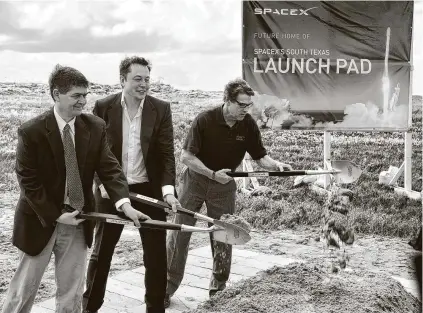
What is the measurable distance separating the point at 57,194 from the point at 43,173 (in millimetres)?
114

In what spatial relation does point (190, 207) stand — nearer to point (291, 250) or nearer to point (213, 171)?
point (213, 171)

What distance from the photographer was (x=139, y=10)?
5195mm

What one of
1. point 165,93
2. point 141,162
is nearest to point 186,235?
point 141,162

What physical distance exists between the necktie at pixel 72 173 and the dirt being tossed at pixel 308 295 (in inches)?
38.3

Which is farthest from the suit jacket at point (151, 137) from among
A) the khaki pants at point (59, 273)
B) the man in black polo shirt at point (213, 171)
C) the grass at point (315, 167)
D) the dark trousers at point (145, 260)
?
the grass at point (315, 167)

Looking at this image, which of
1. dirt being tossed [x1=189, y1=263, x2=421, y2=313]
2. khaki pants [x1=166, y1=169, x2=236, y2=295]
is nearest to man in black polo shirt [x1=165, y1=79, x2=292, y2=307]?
khaki pants [x1=166, y1=169, x2=236, y2=295]

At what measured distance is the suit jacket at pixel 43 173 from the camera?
2531mm

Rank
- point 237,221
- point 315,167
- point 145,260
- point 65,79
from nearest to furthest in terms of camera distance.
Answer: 1. point 65,79
2. point 145,260
3. point 237,221
4. point 315,167

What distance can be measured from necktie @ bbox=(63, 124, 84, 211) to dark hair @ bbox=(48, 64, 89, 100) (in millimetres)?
180

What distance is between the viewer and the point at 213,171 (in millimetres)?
3631

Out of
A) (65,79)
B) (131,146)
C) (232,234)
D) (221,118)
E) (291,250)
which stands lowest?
(291,250)

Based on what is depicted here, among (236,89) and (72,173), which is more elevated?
(236,89)

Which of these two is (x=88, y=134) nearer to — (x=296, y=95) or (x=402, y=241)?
(x=296, y=95)

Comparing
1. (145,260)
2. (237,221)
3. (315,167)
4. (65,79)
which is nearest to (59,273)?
(145,260)
